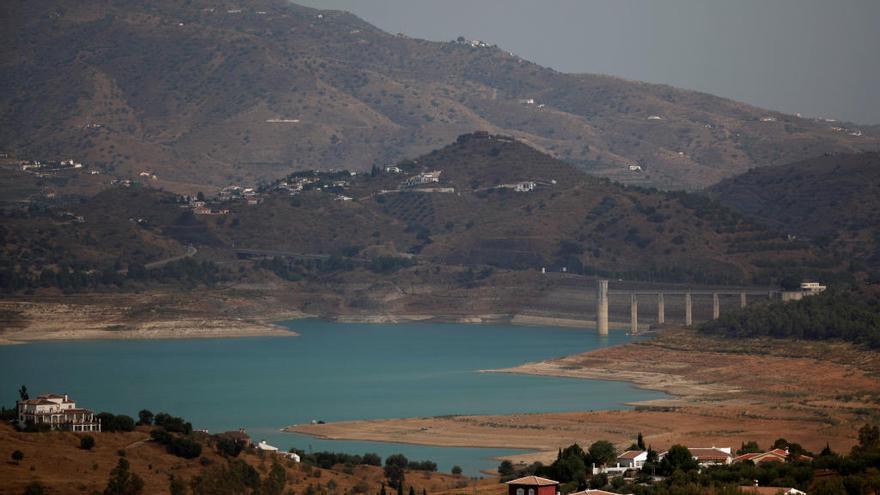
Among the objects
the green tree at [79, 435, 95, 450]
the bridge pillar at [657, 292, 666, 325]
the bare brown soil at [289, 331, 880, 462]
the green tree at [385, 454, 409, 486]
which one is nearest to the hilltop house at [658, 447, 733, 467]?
the green tree at [385, 454, 409, 486]

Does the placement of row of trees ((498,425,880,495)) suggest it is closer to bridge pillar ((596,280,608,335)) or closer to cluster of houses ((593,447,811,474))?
cluster of houses ((593,447,811,474))

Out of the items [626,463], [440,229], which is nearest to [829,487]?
[626,463]

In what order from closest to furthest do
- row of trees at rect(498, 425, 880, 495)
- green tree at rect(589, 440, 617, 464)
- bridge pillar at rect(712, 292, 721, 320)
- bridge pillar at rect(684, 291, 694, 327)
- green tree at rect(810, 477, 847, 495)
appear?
1. green tree at rect(810, 477, 847, 495)
2. row of trees at rect(498, 425, 880, 495)
3. green tree at rect(589, 440, 617, 464)
4. bridge pillar at rect(712, 292, 721, 320)
5. bridge pillar at rect(684, 291, 694, 327)

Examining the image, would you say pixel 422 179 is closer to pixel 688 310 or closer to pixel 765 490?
pixel 688 310

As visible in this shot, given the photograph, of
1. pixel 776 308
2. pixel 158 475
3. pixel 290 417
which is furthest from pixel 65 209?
pixel 158 475

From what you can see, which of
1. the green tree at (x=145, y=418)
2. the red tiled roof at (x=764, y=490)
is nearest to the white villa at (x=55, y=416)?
the green tree at (x=145, y=418)

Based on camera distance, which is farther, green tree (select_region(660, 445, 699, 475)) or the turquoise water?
the turquoise water
